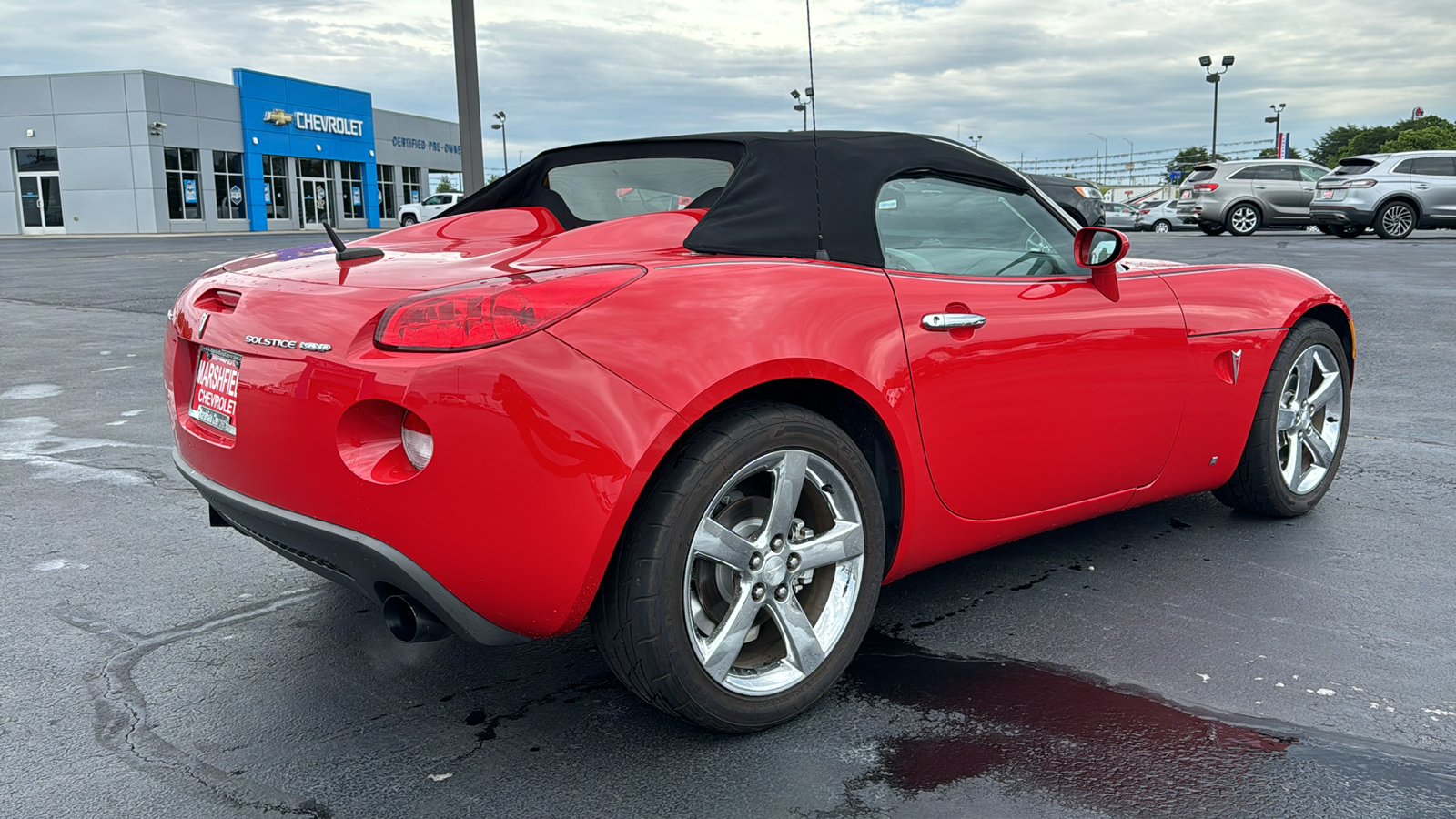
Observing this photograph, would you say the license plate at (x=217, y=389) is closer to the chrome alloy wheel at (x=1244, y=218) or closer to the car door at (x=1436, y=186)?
the car door at (x=1436, y=186)

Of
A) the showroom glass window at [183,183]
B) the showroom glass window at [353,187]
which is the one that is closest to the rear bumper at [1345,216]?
the showroom glass window at [183,183]

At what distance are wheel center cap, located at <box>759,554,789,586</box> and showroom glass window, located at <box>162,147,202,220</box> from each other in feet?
160

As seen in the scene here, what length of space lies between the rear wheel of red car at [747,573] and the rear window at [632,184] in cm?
121

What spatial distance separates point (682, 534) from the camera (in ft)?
7.79

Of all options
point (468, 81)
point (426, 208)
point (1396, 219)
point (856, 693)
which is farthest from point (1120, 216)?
point (856, 693)

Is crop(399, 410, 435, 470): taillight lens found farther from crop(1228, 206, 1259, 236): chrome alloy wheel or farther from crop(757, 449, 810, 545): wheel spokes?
crop(1228, 206, 1259, 236): chrome alloy wheel

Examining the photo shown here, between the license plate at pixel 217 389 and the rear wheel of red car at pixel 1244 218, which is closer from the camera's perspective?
the license plate at pixel 217 389

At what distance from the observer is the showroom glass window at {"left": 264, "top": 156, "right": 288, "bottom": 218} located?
4956 centimetres

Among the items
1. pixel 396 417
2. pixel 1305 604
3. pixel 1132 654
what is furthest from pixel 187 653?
pixel 1305 604

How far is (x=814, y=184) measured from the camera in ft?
9.86

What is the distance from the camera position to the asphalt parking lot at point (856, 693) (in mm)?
2348

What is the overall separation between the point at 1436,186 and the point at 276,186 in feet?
146

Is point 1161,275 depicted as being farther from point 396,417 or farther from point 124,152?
point 124,152

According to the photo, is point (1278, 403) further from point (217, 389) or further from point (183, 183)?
point (183, 183)
